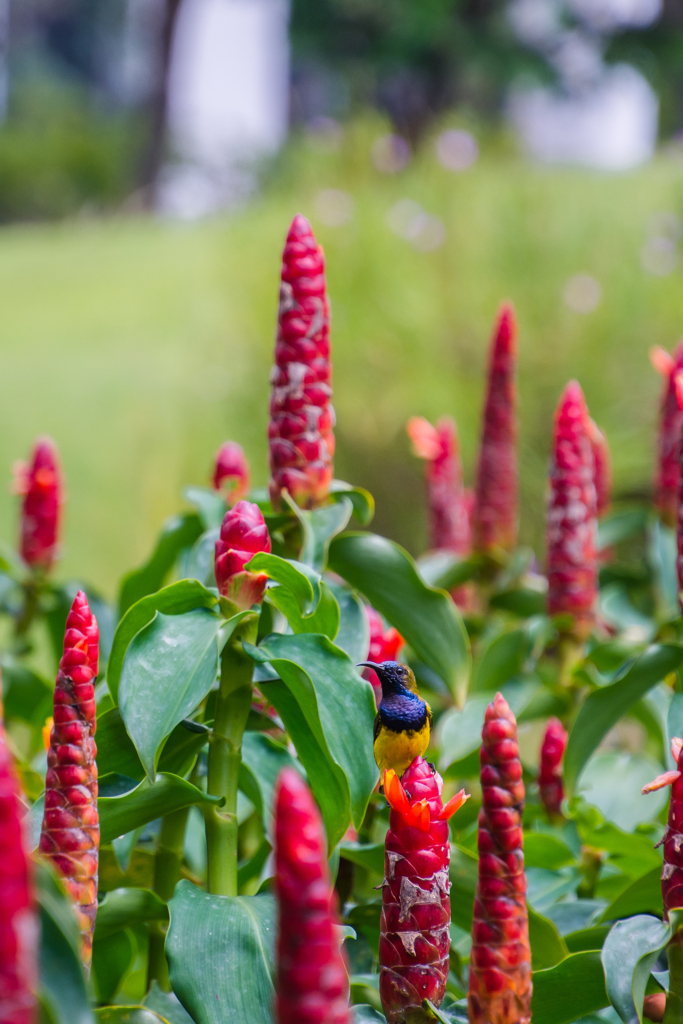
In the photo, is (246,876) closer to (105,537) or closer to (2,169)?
(105,537)

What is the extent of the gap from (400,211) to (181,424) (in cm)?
97

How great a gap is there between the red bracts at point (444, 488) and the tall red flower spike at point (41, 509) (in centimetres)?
33

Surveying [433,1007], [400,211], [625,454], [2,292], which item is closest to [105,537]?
[400,211]

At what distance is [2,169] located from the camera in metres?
7.15

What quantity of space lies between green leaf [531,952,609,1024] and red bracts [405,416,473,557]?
55 cm

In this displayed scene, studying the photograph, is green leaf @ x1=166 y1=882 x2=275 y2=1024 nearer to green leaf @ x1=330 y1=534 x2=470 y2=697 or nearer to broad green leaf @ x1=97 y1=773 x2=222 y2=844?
broad green leaf @ x1=97 y1=773 x2=222 y2=844

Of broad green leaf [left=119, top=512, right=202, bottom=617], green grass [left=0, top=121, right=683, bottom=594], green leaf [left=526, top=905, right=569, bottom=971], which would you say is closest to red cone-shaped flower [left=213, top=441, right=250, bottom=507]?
broad green leaf [left=119, top=512, right=202, bottom=617]

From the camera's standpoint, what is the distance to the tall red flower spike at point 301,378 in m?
0.56

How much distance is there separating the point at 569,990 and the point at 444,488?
62cm

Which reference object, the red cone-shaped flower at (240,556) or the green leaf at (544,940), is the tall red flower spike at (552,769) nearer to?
the green leaf at (544,940)

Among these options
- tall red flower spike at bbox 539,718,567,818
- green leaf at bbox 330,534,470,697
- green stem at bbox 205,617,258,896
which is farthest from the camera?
tall red flower spike at bbox 539,718,567,818

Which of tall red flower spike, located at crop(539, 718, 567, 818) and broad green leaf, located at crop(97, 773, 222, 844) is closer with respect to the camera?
broad green leaf, located at crop(97, 773, 222, 844)

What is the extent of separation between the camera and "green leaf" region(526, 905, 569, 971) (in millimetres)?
483

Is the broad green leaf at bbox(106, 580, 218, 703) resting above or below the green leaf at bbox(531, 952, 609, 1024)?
above
